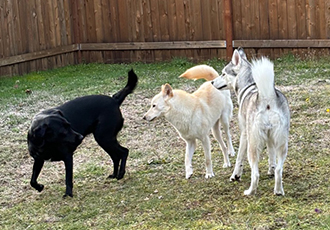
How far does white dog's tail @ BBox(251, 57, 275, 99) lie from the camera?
4648 mm

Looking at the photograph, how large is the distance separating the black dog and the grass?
0.29 meters

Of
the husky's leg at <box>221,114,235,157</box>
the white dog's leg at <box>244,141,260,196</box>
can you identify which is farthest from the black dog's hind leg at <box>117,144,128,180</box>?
the white dog's leg at <box>244,141,260,196</box>

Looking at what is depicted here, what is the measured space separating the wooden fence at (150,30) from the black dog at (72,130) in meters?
5.99

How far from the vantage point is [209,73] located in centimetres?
642

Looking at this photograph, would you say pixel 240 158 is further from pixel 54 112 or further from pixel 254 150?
pixel 54 112

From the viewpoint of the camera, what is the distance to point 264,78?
4.67 meters

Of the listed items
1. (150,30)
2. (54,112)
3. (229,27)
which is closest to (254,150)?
(54,112)

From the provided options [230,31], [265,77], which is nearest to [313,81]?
[230,31]

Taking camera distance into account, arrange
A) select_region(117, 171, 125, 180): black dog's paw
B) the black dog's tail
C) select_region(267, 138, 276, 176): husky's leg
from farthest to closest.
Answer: the black dog's tail, select_region(117, 171, 125, 180): black dog's paw, select_region(267, 138, 276, 176): husky's leg

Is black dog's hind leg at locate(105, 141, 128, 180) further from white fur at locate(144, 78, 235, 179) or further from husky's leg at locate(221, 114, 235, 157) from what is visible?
husky's leg at locate(221, 114, 235, 157)

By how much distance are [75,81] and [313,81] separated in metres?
4.68

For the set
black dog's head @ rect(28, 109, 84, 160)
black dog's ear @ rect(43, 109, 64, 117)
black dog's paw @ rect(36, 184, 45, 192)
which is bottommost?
black dog's paw @ rect(36, 184, 45, 192)

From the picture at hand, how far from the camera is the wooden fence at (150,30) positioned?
37.0 feet

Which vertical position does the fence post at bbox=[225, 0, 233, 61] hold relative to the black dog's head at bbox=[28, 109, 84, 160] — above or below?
above
